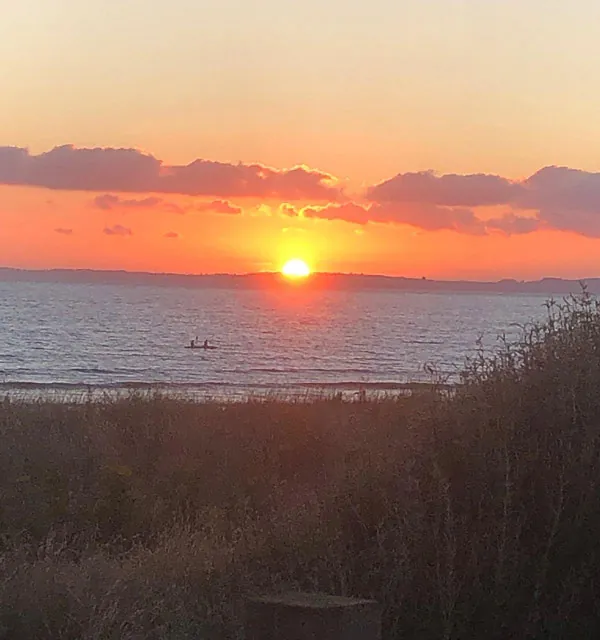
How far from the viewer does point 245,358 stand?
→ 56.7 meters

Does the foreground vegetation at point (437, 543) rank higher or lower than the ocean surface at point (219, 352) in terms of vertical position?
higher

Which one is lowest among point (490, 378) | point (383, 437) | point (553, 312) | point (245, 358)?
point (245, 358)

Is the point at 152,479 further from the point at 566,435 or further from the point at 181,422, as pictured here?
the point at 566,435

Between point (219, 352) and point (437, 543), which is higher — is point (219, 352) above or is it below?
below

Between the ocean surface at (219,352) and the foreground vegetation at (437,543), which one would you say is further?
the ocean surface at (219,352)

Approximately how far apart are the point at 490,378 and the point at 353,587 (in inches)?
75.7

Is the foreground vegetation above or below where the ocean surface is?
above

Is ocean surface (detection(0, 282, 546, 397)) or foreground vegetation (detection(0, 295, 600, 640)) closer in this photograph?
foreground vegetation (detection(0, 295, 600, 640))

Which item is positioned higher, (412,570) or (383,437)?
(383,437)

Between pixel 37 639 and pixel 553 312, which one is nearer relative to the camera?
pixel 37 639

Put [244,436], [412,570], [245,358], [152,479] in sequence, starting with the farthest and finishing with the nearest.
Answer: [245,358] < [244,436] < [152,479] < [412,570]

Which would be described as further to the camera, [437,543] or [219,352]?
[219,352]

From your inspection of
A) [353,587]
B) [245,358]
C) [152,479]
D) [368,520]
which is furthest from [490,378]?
[245,358]

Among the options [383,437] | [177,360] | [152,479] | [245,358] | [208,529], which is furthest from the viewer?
[245,358]
